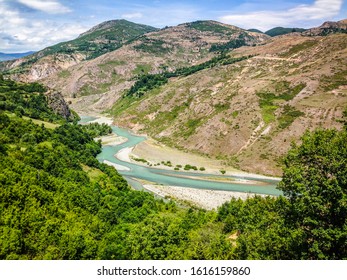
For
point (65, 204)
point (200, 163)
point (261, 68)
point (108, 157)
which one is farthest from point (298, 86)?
point (65, 204)

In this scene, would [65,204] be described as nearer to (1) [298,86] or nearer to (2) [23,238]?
(2) [23,238]

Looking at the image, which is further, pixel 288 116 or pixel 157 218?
pixel 288 116

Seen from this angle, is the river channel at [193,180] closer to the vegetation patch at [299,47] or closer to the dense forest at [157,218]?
the dense forest at [157,218]

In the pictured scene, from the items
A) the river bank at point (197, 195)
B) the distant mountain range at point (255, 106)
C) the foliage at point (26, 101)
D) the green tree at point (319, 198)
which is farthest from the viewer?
the foliage at point (26, 101)

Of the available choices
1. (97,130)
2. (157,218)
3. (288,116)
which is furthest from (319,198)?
(97,130)

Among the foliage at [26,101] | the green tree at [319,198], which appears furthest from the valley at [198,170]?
the foliage at [26,101]

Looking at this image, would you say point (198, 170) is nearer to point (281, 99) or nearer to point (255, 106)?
point (255, 106)
